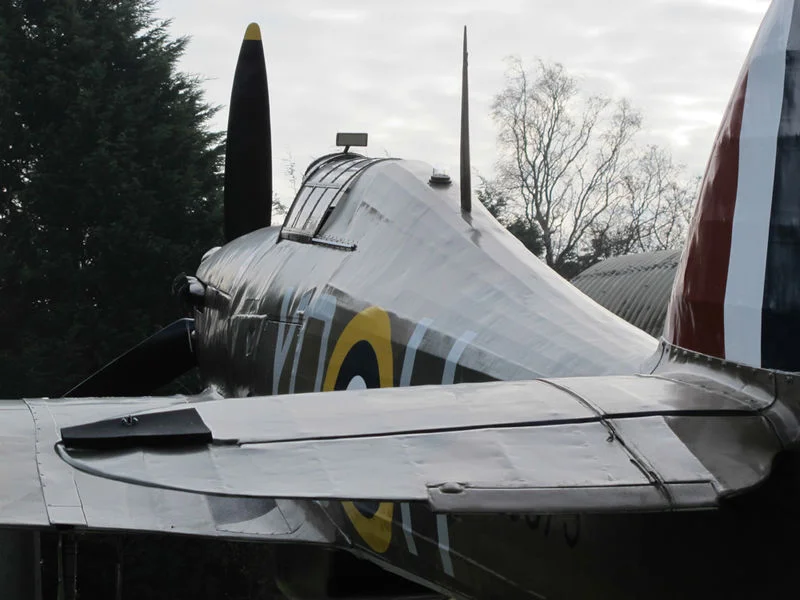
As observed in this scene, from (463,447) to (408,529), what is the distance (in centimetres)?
154

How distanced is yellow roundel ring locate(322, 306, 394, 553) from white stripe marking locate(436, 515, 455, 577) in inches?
15.1

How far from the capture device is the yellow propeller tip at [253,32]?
1051 cm

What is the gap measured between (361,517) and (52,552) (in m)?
12.2

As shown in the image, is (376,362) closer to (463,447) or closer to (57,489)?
(57,489)

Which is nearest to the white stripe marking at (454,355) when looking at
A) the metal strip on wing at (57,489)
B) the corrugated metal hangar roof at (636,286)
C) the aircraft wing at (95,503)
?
the aircraft wing at (95,503)

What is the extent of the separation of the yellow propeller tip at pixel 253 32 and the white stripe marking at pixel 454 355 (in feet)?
23.8

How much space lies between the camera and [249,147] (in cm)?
1019

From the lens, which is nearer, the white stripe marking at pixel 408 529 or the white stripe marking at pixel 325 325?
the white stripe marking at pixel 408 529

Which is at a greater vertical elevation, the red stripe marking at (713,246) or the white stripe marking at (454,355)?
the red stripe marking at (713,246)

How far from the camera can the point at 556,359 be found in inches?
143

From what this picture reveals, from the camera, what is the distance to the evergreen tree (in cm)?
1602

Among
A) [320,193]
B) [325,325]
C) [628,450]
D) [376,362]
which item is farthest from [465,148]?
[628,450]

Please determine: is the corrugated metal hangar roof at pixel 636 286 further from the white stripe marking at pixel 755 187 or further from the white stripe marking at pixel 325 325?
the white stripe marking at pixel 755 187

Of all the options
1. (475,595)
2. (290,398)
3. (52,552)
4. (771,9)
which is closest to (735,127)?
(771,9)
